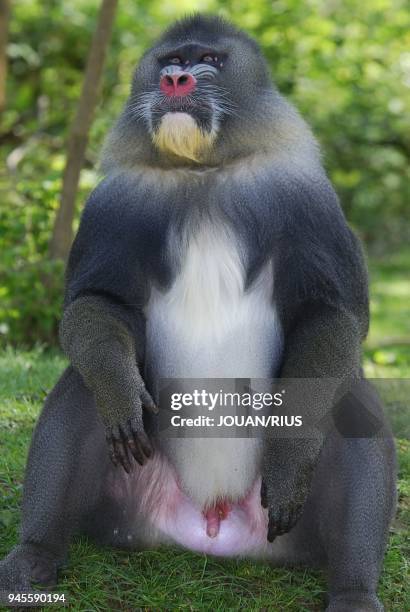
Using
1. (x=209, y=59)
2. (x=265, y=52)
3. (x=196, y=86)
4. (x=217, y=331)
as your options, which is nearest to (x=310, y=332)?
(x=217, y=331)

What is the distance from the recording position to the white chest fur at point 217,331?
9.66 ft

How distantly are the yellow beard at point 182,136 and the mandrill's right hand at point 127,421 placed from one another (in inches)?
27.1

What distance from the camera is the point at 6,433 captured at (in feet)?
13.1

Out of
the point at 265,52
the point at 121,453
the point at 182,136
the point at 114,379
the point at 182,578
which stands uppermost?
the point at 265,52

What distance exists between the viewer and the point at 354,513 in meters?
2.76

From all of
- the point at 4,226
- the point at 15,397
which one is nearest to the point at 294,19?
the point at 4,226

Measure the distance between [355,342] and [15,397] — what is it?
2.15 metres

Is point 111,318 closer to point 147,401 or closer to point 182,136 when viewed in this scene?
point 147,401

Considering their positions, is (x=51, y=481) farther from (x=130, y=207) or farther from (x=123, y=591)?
(x=130, y=207)

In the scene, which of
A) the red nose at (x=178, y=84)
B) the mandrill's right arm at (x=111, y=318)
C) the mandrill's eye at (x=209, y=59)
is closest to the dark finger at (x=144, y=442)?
the mandrill's right arm at (x=111, y=318)

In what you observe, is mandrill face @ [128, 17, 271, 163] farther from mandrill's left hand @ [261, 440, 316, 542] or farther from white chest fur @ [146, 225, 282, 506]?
mandrill's left hand @ [261, 440, 316, 542]

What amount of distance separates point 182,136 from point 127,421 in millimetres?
865

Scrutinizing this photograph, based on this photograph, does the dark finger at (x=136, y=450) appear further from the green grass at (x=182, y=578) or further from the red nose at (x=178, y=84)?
the red nose at (x=178, y=84)

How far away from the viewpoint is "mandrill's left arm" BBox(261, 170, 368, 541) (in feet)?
9.20
